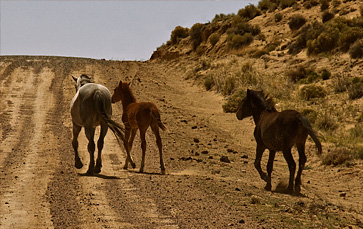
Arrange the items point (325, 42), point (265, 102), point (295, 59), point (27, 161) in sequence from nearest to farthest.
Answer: point (265, 102)
point (27, 161)
point (325, 42)
point (295, 59)

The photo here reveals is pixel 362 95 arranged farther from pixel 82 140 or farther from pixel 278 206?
pixel 278 206

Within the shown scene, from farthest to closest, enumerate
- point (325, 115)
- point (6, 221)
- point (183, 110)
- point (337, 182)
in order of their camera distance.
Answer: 1. point (183, 110)
2. point (325, 115)
3. point (337, 182)
4. point (6, 221)

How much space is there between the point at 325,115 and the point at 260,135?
9.50 meters

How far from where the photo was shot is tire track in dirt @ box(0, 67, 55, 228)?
9016mm

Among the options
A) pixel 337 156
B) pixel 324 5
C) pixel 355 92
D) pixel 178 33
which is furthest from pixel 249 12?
pixel 337 156

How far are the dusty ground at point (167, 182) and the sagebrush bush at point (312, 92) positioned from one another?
379 centimetres

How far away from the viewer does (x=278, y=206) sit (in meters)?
10.2

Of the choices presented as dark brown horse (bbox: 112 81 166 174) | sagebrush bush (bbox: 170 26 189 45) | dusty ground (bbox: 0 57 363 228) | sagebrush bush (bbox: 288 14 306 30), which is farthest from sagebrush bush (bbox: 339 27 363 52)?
sagebrush bush (bbox: 170 26 189 45)

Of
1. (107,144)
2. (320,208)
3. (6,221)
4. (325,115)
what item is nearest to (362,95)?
(325,115)

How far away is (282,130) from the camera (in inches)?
457

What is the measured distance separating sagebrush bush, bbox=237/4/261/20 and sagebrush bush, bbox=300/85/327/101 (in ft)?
86.0

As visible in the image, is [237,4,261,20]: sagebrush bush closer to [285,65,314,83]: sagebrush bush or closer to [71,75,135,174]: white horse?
[285,65,314,83]: sagebrush bush

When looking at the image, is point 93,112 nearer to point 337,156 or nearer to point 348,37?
point 337,156

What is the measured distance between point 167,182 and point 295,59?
23206 millimetres
